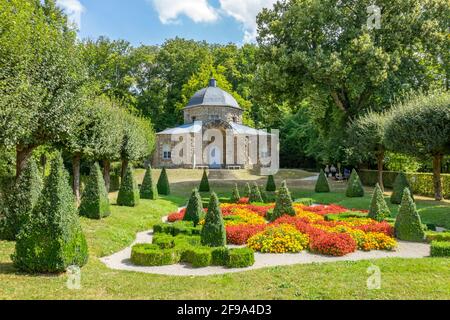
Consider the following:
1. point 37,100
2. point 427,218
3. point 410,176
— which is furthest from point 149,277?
point 410,176

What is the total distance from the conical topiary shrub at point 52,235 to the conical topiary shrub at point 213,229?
3947mm

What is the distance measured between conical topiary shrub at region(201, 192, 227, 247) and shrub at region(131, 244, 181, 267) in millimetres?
1362

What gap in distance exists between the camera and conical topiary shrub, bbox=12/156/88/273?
8906mm

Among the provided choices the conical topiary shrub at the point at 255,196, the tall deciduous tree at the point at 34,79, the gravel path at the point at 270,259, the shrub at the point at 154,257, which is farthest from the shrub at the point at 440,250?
the tall deciduous tree at the point at 34,79

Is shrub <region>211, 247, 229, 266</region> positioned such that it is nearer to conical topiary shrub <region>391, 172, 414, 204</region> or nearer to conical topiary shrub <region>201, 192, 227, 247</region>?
conical topiary shrub <region>201, 192, 227, 247</region>

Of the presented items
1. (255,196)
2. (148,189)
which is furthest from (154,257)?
(148,189)

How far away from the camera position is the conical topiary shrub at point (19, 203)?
12.0 meters

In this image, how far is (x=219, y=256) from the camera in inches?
411

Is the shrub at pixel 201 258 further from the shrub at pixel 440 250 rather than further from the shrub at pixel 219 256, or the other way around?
the shrub at pixel 440 250

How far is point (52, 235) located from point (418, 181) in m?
26.3

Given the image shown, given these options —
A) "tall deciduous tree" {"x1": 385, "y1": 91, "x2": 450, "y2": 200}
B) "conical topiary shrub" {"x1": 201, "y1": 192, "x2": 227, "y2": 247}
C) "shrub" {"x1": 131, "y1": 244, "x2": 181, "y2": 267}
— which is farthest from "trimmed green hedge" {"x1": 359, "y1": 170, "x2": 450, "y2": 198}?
"shrub" {"x1": 131, "y1": 244, "x2": 181, "y2": 267}

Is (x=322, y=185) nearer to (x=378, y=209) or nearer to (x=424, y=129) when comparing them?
(x=424, y=129)
